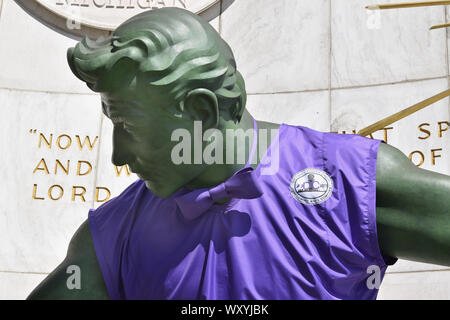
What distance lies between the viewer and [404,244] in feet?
6.73

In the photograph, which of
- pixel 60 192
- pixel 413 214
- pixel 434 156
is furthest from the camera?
pixel 60 192

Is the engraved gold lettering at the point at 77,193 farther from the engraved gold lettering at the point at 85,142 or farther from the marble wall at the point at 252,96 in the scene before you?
the engraved gold lettering at the point at 85,142

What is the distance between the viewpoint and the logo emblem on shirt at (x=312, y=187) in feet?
7.02

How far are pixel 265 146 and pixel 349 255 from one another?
1.32 ft

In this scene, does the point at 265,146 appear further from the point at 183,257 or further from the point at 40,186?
the point at 40,186

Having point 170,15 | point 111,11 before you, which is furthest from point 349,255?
point 111,11

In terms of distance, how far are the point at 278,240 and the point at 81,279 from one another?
57 centimetres

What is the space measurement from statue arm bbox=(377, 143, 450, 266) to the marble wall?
3.34m

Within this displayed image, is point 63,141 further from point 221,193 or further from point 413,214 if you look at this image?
point 413,214

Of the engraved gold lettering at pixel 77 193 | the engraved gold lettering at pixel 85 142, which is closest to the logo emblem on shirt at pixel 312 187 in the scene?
the engraved gold lettering at pixel 77 193

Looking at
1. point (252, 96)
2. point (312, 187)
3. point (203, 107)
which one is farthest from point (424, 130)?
point (203, 107)

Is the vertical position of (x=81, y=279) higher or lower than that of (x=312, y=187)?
lower

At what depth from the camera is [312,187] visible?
2145 mm

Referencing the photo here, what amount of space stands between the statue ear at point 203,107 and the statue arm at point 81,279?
0.50 metres
